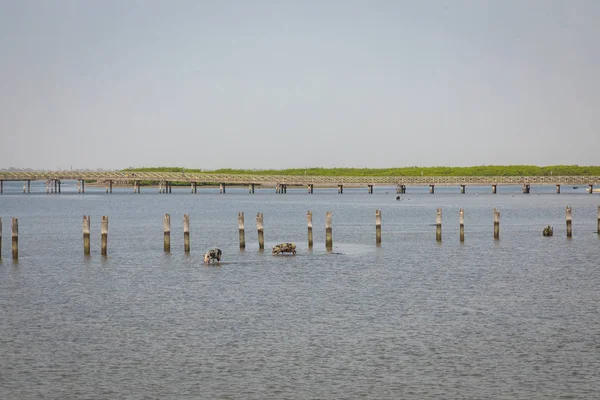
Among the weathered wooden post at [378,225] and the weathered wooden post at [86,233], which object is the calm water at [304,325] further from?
the weathered wooden post at [378,225]

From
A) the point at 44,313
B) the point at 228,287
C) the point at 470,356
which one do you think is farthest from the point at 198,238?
the point at 470,356

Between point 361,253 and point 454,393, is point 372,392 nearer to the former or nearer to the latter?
point 454,393

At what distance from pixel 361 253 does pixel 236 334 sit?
24.9 metres

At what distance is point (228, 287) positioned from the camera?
3428cm

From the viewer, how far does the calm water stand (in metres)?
18.9

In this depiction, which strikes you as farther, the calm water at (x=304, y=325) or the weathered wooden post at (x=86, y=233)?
the weathered wooden post at (x=86, y=233)

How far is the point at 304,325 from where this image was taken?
2558 cm

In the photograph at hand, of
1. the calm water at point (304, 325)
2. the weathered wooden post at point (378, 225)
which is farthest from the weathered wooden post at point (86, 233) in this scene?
the weathered wooden post at point (378, 225)

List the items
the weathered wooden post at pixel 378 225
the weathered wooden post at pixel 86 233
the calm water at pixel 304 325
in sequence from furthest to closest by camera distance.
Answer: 1. the weathered wooden post at pixel 378 225
2. the weathered wooden post at pixel 86 233
3. the calm water at pixel 304 325

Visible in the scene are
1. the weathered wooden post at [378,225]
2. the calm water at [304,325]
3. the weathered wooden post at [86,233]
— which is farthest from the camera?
the weathered wooden post at [378,225]

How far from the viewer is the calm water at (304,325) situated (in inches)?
746

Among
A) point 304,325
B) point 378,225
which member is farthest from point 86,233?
point 304,325

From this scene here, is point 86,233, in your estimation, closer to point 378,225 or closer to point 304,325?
point 378,225

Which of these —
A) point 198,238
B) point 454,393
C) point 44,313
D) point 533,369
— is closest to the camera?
point 454,393
